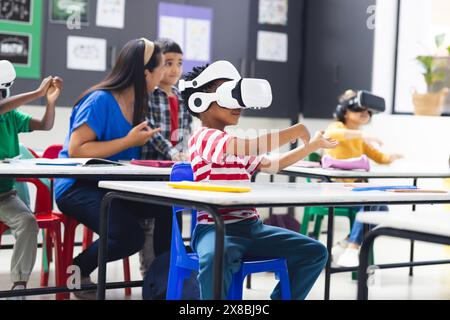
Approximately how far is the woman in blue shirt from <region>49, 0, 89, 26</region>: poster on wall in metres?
1.63

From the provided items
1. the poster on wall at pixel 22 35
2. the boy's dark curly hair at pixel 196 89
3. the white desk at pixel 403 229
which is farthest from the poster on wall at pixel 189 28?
the white desk at pixel 403 229

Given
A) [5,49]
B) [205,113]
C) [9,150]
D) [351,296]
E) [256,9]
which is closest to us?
[205,113]

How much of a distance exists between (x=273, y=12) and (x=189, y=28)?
28.9 inches

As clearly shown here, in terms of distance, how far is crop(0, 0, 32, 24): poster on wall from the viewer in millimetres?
4730

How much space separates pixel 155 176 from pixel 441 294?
1.61 m

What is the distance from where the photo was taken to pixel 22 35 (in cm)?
482

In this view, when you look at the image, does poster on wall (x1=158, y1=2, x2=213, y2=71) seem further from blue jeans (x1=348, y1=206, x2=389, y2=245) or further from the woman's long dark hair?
the woman's long dark hair

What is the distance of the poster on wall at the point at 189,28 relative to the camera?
17.4ft

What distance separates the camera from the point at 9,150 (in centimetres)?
327

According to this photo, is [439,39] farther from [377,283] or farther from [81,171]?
[81,171]

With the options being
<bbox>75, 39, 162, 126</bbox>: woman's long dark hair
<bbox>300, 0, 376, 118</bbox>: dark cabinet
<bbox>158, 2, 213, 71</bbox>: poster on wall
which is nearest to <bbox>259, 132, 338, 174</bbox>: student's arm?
<bbox>75, 39, 162, 126</bbox>: woman's long dark hair

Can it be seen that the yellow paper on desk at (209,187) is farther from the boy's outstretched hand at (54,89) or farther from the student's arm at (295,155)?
the boy's outstretched hand at (54,89)

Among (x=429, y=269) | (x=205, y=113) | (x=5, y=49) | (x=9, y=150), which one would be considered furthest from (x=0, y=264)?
(x=429, y=269)
